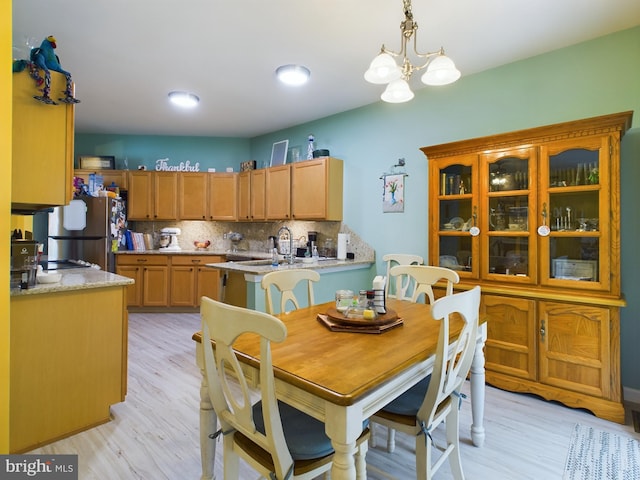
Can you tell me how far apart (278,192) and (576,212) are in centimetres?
337

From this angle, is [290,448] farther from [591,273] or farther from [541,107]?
[541,107]

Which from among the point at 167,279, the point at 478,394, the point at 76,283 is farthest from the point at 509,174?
the point at 167,279

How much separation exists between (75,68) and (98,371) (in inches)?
112

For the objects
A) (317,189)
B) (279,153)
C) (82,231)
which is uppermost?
(279,153)

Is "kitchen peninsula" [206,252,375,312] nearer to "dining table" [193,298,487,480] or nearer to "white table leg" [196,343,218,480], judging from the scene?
"dining table" [193,298,487,480]

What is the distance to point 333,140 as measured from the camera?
4.50 m

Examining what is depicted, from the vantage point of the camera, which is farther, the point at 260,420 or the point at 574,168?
the point at 574,168

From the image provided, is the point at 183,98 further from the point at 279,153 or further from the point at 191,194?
the point at 191,194

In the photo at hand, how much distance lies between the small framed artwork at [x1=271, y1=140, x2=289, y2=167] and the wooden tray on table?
3643 mm

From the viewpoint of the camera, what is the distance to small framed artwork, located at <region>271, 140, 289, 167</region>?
501 centimetres

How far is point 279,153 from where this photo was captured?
5.09 meters

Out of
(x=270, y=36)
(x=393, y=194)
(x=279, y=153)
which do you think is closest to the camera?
(x=270, y=36)

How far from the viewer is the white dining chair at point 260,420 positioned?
1063 mm

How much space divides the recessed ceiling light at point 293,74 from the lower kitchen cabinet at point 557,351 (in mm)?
2592
